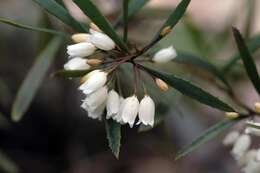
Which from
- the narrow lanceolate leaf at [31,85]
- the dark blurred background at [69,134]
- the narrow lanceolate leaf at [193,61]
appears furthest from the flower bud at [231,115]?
the dark blurred background at [69,134]

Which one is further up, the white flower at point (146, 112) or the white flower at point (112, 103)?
the white flower at point (112, 103)

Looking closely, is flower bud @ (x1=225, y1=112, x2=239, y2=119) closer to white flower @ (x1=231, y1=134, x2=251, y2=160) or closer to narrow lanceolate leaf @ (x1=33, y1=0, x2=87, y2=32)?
white flower @ (x1=231, y1=134, x2=251, y2=160)

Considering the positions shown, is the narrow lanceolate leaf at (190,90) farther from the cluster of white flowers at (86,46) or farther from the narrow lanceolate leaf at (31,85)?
the narrow lanceolate leaf at (31,85)

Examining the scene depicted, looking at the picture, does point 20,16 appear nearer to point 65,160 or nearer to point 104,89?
point 65,160

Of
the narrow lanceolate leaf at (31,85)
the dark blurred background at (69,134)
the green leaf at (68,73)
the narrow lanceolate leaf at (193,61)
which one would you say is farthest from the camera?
the dark blurred background at (69,134)

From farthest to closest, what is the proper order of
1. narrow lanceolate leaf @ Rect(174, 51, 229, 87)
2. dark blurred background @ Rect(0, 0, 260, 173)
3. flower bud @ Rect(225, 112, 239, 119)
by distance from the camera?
dark blurred background @ Rect(0, 0, 260, 173) < narrow lanceolate leaf @ Rect(174, 51, 229, 87) < flower bud @ Rect(225, 112, 239, 119)

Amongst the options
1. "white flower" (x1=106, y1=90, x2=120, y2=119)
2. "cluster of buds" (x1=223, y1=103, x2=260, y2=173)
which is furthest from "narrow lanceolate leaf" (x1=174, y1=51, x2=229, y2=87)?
"white flower" (x1=106, y1=90, x2=120, y2=119)

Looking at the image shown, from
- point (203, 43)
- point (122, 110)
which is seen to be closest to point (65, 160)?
point (203, 43)
